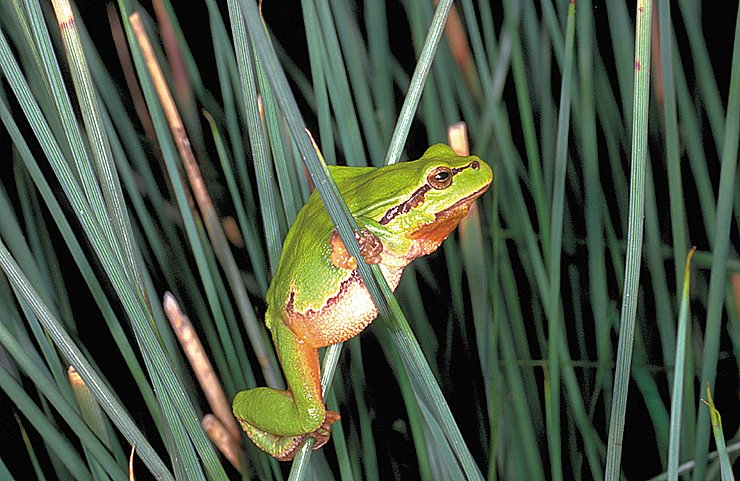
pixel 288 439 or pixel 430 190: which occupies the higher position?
pixel 430 190

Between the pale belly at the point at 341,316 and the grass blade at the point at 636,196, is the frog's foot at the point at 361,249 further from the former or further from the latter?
the grass blade at the point at 636,196

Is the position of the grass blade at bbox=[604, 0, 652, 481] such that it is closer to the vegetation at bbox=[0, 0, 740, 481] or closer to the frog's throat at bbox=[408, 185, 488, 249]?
the vegetation at bbox=[0, 0, 740, 481]

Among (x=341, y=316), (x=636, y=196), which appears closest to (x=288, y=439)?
(x=341, y=316)

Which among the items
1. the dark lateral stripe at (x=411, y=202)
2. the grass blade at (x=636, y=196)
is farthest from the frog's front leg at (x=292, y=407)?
the grass blade at (x=636, y=196)

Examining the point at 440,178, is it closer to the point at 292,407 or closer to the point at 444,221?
the point at 444,221

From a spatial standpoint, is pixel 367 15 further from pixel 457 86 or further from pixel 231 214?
pixel 231 214
